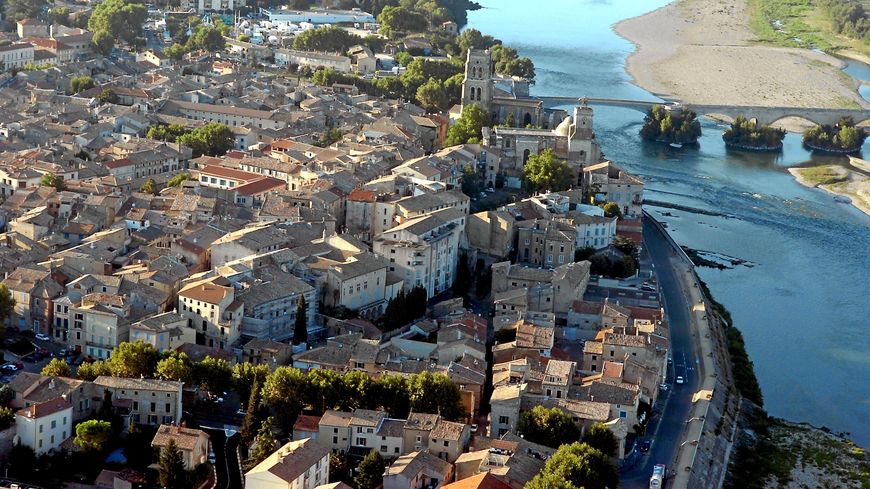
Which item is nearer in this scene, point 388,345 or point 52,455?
point 52,455

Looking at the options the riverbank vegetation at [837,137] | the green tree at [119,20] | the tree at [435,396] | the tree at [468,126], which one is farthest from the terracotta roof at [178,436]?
the riverbank vegetation at [837,137]

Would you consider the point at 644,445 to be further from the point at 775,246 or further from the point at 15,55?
the point at 15,55

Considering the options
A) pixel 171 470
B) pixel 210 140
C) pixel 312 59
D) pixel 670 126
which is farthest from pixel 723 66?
pixel 171 470

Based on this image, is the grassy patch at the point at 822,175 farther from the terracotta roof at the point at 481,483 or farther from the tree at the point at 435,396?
the terracotta roof at the point at 481,483

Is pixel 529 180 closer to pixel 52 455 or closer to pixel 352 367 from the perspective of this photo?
pixel 352 367

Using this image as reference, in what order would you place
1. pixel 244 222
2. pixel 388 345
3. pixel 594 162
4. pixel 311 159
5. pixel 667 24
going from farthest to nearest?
pixel 667 24 < pixel 594 162 < pixel 311 159 < pixel 244 222 < pixel 388 345

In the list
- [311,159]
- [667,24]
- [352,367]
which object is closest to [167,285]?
[352,367]
